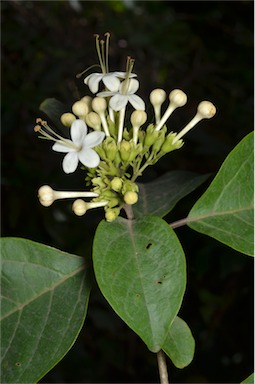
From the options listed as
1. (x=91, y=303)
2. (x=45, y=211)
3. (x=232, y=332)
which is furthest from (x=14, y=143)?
(x=232, y=332)

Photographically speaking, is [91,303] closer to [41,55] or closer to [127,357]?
[127,357]

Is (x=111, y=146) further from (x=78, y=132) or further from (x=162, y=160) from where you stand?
(x=162, y=160)

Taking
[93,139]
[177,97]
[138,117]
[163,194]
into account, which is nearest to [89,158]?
[93,139]

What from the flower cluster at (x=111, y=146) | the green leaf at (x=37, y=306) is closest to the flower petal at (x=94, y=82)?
the flower cluster at (x=111, y=146)

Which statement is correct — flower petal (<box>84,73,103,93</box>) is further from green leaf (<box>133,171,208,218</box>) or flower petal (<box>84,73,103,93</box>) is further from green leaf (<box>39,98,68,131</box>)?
green leaf (<box>133,171,208,218</box>)

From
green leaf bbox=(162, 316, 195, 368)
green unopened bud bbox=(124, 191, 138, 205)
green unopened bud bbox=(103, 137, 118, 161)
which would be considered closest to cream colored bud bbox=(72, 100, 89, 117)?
green unopened bud bbox=(103, 137, 118, 161)

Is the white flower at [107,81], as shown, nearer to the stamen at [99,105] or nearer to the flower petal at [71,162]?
the stamen at [99,105]
